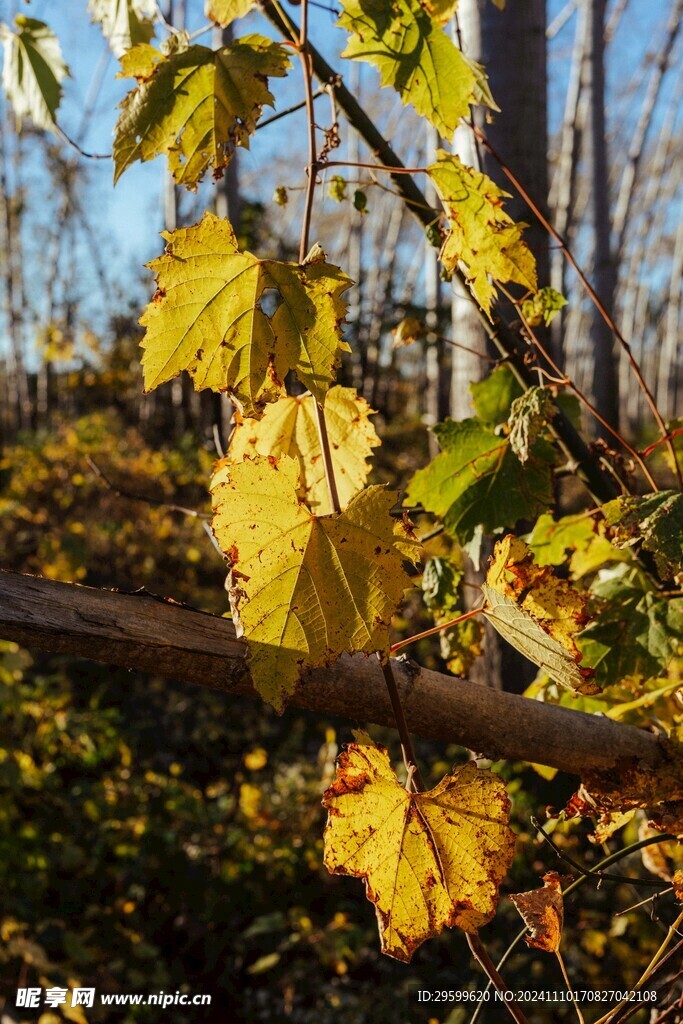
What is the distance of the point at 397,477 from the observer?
6.43 m

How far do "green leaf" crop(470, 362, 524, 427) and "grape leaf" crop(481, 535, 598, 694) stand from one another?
1.34 feet

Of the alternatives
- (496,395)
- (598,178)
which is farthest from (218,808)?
(598,178)

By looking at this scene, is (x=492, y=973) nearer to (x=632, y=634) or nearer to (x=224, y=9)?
(x=632, y=634)

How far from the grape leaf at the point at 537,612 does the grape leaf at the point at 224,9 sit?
0.56 m

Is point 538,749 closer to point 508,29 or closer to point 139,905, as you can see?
point 508,29

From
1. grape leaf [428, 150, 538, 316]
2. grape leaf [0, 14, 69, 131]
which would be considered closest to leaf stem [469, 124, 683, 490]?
grape leaf [428, 150, 538, 316]

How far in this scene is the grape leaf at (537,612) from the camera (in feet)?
2.29

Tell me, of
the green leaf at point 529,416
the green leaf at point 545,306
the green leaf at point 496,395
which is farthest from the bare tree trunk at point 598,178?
the green leaf at point 529,416

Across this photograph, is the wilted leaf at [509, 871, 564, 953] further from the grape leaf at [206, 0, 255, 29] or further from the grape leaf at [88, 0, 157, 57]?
the grape leaf at [88, 0, 157, 57]

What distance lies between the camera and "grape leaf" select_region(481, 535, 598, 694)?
697mm

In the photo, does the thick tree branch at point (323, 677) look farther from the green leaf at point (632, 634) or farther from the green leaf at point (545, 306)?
the green leaf at point (545, 306)

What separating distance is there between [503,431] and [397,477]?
214 inches

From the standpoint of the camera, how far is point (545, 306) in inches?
37.9

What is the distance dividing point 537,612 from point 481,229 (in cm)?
39
